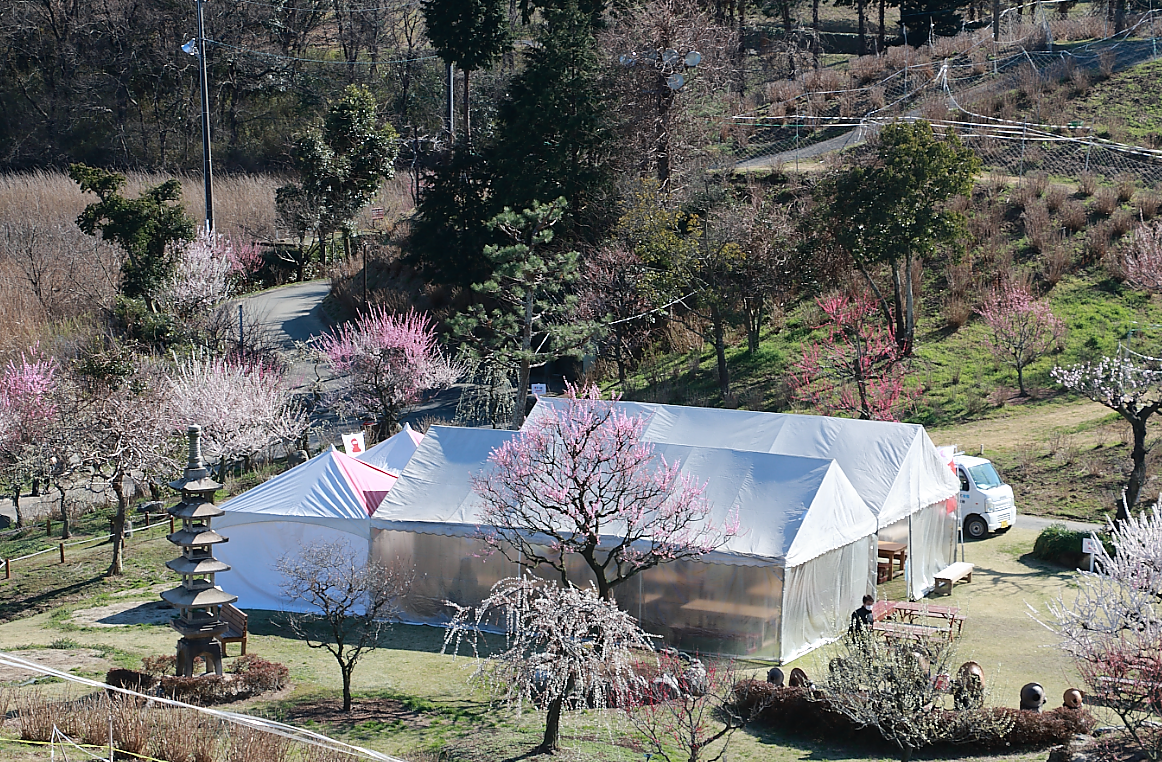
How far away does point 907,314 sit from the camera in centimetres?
3244

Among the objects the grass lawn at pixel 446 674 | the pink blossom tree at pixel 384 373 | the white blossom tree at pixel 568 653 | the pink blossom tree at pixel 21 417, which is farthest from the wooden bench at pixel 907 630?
the pink blossom tree at pixel 384 373

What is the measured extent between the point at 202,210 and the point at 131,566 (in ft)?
120

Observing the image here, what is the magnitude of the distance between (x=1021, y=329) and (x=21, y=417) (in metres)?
23.5

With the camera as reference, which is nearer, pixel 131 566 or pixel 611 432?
pixel 611 432

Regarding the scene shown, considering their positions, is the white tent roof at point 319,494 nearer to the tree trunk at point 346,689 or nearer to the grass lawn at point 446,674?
the grass lawn at point 446,674

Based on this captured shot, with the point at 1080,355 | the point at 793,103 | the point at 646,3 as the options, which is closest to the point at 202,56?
the point at 646,3

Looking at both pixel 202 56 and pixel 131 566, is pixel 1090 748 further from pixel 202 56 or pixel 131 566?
pixel 202 56

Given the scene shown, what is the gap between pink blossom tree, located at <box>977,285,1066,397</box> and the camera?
29.8 metres

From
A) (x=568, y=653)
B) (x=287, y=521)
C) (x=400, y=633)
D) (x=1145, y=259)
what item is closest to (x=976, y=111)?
(x=1145, y=259)

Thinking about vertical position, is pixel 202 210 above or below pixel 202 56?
below

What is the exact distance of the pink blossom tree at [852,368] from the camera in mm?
27406

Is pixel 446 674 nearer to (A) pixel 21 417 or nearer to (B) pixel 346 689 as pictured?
(B) pixel 346 689

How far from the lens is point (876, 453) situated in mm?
19656

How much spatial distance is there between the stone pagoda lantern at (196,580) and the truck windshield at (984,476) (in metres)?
14.0
